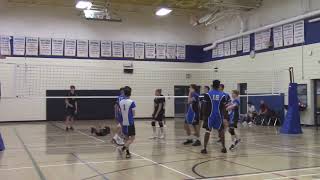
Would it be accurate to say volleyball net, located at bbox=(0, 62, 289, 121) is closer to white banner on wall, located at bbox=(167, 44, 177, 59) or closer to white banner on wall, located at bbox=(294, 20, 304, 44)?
white banner on wall, located at bbox=(167, 44, 177, 59)

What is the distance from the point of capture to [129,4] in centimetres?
2373

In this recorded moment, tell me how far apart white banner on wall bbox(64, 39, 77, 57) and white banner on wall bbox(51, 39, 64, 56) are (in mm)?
222

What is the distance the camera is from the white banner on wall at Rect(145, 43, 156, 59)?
25216mm

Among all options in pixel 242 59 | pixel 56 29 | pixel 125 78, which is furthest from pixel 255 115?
pixel 56 29

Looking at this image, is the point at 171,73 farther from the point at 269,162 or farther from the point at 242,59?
the point at 269,162

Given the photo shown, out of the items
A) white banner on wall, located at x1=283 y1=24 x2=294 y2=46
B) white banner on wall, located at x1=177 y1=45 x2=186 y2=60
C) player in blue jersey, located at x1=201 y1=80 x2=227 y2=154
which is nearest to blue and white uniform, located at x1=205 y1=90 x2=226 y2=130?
player in blue jersey, located at x1=201 y1=80 x2=227 y2=154

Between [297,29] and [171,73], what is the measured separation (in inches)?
349

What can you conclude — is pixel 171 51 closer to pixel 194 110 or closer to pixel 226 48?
pixel 226 48

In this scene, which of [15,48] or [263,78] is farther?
[15,48]

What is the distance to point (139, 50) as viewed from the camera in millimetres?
25047

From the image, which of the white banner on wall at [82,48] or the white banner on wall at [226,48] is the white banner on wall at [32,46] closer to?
the white banner on wall at [82,48]

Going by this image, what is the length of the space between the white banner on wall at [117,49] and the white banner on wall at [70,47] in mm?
2304

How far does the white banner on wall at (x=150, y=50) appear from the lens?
25.2 metres

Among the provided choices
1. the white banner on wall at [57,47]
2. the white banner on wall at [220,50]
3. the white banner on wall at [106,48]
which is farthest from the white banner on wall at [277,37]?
the white banner on wall at [57,47]
